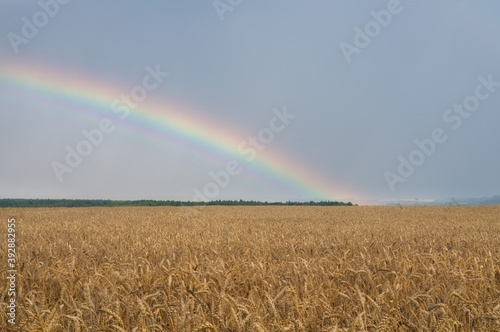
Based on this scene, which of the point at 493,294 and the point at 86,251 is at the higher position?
the point at 86,251

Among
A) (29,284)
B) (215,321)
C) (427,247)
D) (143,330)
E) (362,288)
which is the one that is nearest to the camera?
(143,330)

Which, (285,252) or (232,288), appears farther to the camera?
(285,252)

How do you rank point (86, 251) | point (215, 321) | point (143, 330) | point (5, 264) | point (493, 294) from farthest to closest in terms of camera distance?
point (86, 251) → point (5, 264) → point (493, 294) → point (215, 321) → point (143, 330)

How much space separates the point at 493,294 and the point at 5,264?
21.6 ft

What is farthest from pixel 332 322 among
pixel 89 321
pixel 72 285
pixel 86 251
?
pixel 86 251

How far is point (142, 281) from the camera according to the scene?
3.95 metres

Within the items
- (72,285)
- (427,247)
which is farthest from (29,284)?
(427,247)

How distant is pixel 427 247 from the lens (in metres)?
7.34

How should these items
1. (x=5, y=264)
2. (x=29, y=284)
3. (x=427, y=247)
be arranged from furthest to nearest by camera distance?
(x=427, y=247)
(x=5, y=264)
(x=29, y=284)

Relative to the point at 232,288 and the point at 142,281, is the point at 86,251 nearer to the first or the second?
the point at 142,281

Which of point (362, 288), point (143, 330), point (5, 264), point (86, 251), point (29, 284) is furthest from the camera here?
point (86, 251)

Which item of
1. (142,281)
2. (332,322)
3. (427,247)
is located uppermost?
(427,247)

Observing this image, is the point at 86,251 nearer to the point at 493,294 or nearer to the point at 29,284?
the point at 29,284

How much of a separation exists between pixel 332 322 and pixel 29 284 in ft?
12.1
